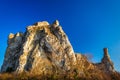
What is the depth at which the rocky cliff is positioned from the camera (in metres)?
141

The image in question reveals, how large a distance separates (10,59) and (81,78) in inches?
1868

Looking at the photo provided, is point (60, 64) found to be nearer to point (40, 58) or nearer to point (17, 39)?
point (40, 58)

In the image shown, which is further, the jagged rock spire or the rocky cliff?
the jagged rock spire

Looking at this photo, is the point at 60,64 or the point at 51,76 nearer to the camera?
the point at 51,76

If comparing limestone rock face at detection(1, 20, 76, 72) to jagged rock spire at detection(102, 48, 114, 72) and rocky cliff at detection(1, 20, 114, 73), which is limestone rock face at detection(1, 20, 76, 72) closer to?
rocky cliff at detection(1, 20, 114, 73)

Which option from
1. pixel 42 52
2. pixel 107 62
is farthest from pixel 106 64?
pixel 42 52

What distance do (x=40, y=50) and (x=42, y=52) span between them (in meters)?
1.63

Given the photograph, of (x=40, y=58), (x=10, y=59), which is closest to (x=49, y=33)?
(x=40, y=58)

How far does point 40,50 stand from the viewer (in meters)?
148

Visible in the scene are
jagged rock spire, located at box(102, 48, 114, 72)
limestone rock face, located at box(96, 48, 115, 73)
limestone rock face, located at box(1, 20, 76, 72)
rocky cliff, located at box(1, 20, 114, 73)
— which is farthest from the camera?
jagged rock spire, located at box(102, 48, 114, 72)

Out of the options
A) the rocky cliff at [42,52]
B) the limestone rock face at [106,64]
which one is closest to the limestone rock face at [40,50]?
the rocky cliff at [42,52]

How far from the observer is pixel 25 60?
5674 inches

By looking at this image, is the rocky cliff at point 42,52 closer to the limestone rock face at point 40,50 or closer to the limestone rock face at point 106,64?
the limestone rock face at point 40,50

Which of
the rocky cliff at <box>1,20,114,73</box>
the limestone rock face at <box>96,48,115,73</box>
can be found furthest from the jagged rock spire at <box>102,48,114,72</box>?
the rocky cliff at <box>1,20,114,73</box>
